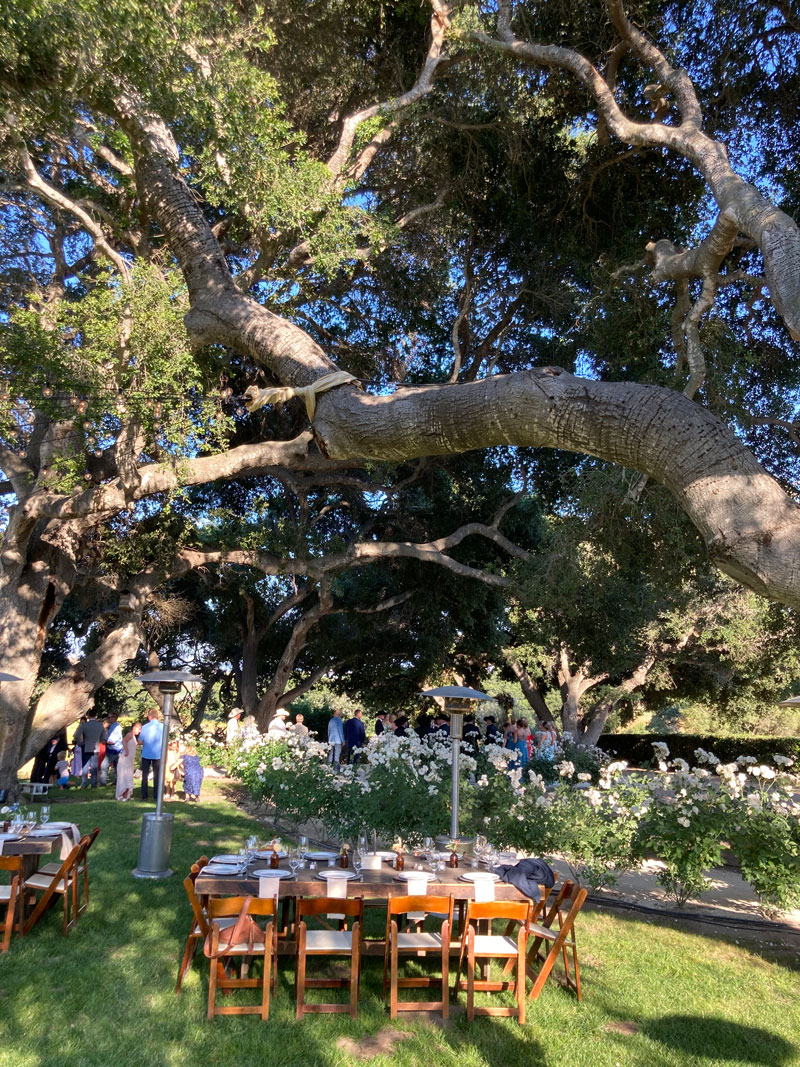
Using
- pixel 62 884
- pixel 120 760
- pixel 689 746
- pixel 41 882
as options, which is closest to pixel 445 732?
pixel 120 760

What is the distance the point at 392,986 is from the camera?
15.4 ft

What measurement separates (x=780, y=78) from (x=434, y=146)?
495cm

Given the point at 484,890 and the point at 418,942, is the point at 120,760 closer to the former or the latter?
the point at 418,942

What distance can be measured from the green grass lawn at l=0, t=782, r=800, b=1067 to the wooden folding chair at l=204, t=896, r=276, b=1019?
0.07 metres

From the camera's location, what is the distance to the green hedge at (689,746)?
94.3ft

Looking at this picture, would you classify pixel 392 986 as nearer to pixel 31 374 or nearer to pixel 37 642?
pixel 31 374

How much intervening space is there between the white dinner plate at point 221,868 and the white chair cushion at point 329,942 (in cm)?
69

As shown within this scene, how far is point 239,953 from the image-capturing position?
4965 mm

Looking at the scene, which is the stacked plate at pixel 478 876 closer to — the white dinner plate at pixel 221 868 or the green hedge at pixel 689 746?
the white dinner plate at pixel 221 868

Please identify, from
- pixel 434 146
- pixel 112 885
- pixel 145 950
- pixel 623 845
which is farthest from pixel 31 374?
pixel 623 845

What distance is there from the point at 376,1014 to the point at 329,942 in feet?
1.74

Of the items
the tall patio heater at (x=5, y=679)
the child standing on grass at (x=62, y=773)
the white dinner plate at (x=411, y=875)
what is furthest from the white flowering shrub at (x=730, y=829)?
the child standing on grass at (x=62, y=773)


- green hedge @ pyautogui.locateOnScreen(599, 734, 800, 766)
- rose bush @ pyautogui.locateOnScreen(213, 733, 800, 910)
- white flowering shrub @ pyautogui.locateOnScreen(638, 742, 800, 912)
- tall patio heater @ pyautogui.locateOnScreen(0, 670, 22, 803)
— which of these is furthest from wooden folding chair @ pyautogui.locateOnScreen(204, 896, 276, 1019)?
green hedge @ pyautogui.locateOnScreen(599, 734, 800, 766)

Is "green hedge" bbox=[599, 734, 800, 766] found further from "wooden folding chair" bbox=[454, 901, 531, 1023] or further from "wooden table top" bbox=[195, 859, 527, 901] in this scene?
"wooden folding chair" bbox=[454, 901, 531, 1023]
